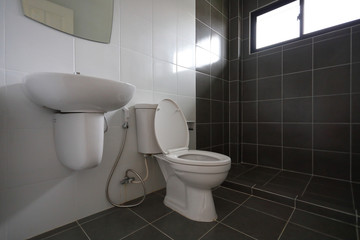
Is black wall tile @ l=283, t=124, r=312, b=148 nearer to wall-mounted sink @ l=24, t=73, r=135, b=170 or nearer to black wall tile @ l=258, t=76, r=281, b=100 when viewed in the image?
black wall tile @ l=258, t=76, r=281, b=100

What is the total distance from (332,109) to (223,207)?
4.67 ft

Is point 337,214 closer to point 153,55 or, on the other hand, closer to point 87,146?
point 87,146

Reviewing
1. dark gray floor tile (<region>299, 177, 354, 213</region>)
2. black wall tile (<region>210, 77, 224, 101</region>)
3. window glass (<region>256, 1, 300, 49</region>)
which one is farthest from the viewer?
black wall tile (<region>210, 77, 224, 101</region>)

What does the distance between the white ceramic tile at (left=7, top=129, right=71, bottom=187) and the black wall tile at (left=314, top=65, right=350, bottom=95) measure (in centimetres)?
225

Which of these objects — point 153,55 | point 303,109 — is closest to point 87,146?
point 153,55

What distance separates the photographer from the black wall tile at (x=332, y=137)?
1483 millimetres

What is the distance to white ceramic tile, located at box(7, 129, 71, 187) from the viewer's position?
77 centimetres

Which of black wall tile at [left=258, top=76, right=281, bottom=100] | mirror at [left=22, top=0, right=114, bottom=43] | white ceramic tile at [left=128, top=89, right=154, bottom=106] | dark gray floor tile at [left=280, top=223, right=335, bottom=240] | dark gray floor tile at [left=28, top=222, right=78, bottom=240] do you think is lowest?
dark gray floor tile at [left=280, top=223, right=335, bottom=240]

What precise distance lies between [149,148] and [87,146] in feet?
1.51

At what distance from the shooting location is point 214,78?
1.91 m

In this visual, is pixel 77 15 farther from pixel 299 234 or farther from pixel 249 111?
pixel 249 111

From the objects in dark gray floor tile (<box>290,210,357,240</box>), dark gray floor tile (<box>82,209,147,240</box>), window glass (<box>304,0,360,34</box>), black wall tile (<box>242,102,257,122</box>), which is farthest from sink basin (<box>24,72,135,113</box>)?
window glass (<box>304,0,360,34</box>)

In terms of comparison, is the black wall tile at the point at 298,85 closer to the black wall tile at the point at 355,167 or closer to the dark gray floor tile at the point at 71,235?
the black wall tile at the point at 355,167

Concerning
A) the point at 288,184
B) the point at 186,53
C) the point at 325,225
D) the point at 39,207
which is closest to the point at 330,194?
the point at 288,184
